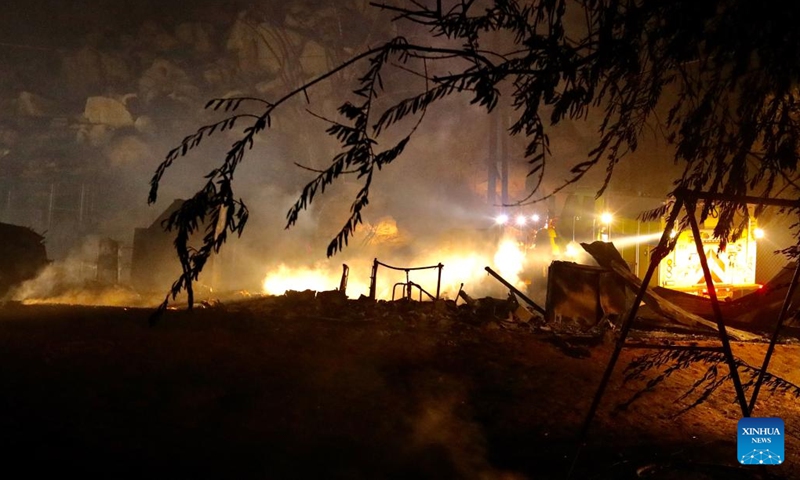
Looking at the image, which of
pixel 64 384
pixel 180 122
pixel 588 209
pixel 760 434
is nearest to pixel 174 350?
pixel 64 384

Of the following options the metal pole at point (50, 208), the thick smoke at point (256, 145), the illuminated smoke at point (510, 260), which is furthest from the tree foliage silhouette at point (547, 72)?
the metal pole at point (50, 208)

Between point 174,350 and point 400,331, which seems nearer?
point 174,350

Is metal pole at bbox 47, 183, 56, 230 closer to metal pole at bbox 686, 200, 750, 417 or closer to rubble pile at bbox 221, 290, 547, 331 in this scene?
rubble pile at bbox 221, 290, 547, 331

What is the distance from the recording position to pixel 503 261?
3319 centimetres

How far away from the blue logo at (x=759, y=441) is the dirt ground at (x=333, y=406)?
0.19 m

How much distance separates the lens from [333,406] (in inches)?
245

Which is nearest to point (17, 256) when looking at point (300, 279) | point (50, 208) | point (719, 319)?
point (300, 279)

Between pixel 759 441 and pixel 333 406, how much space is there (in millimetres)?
4533

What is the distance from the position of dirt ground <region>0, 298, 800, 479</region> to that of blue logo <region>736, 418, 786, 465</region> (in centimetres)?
19

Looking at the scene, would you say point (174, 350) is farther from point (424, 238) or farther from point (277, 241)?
point (424, 238)

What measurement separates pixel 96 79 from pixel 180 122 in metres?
10.2

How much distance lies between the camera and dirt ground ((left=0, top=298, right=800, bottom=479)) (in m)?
4.78

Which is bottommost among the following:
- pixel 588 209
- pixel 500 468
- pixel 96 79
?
pixel 500 468

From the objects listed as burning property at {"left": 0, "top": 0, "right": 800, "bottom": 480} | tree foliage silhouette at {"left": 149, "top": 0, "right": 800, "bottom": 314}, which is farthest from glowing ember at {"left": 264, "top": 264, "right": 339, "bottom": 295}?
tree foliage silhouette at {"left": 149, "top": 0, "right": 800, "bottom": 314}
